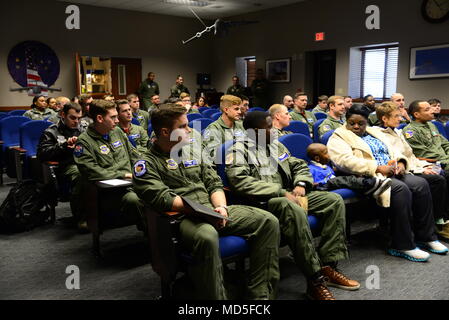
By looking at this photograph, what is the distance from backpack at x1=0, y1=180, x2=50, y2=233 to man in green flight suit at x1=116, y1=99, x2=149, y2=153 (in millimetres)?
939

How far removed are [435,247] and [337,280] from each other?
105cm

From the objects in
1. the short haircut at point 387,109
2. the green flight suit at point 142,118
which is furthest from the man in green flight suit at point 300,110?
the green flight suit at point 142,118

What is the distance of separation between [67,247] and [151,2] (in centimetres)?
842

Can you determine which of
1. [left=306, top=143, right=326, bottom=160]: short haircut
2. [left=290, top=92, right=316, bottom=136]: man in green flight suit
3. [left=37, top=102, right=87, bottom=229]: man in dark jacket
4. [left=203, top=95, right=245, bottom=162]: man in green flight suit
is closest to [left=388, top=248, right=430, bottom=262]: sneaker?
[left=306, top=143, right=326, bottom=160]: short haircut

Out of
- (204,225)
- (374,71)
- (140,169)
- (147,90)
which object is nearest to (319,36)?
(374,71)

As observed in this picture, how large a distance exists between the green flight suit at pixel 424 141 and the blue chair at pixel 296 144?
1256 millimetres

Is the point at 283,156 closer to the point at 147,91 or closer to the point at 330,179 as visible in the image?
the point at 330,179

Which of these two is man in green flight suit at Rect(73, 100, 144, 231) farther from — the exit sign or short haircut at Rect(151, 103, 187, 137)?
the exit sign

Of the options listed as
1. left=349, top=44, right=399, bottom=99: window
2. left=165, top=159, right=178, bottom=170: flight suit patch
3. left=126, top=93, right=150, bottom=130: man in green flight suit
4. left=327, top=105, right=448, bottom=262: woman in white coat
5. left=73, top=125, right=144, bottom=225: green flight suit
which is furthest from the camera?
left=349, top=44, right=399, bottom=99: window

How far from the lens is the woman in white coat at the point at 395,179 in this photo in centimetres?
→ 286

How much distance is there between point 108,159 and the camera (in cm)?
305

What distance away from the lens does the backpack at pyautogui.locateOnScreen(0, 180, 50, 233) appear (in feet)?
11.0

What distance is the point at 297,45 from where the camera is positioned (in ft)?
33.0

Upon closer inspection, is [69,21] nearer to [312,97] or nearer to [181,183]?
[312,97]
